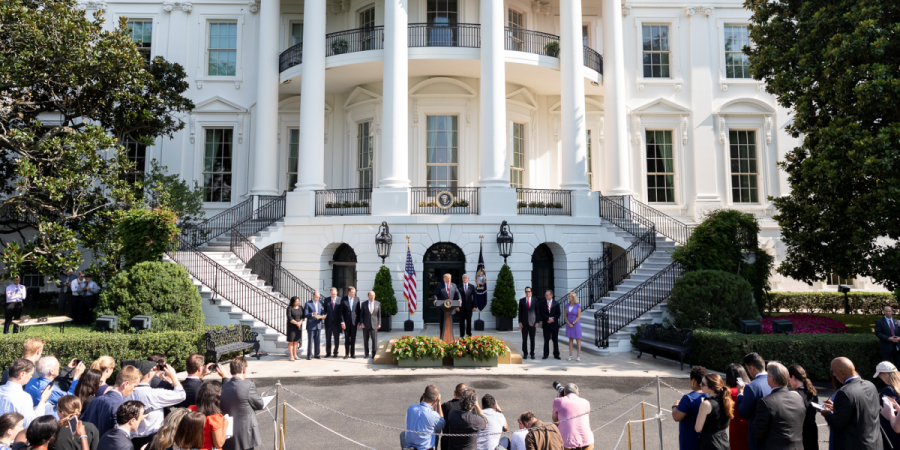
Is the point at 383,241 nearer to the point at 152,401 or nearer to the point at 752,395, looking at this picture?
the point at 152,401

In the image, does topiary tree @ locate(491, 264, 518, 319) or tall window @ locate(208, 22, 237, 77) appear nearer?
topiary tree @ locate(491, 264, 518, 319)

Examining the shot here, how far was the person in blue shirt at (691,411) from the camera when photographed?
4668 millimetres

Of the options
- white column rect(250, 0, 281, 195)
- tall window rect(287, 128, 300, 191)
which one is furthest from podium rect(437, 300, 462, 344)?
tall window rect(287, 128, 300, 191)

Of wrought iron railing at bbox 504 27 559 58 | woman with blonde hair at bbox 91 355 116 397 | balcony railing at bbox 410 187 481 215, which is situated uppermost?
wrought iron railing at bbox 504 27 559 58

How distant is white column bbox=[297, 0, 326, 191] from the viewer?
1797 cm

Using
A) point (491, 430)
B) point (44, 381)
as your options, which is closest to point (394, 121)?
point (44, 381)

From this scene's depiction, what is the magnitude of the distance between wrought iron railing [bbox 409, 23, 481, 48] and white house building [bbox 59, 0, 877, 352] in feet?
0.27

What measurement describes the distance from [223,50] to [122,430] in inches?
866

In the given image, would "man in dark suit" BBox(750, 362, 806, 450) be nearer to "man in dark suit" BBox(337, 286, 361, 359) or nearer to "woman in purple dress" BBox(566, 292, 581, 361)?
"woman in purple dress" BBox(566, 292, 581, 361)

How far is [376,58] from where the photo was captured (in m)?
17.9

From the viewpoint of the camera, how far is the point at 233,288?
14500 mm

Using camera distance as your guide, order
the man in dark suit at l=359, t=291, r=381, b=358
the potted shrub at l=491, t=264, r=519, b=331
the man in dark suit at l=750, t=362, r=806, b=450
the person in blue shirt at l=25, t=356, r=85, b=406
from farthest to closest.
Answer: the potted shrub at l=491, t=264, r=519, b=331 → the man in dark suit at l=359, t=291, r=381, b=358 → the person in blue shirt at l=25, t=356, r=85, b=406 → the man in dark suit at l=750, t=362, r=806, b=450

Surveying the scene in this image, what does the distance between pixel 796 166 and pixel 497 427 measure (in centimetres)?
1309

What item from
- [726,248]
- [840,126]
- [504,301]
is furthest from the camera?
[504,301]
